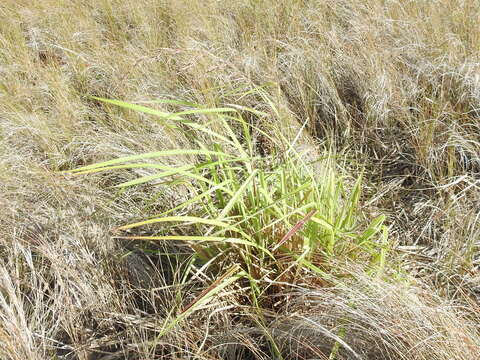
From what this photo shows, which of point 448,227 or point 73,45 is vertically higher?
point 73,45

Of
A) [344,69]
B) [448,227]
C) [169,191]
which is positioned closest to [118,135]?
[169,191]

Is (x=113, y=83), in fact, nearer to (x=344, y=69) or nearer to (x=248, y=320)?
(x=344, y=69)

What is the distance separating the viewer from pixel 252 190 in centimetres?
115

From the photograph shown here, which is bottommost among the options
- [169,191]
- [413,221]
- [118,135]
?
[413,221]

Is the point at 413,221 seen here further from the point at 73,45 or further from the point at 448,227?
the point at 73,45

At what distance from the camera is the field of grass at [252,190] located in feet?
3.16

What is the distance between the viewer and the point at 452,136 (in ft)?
5.09

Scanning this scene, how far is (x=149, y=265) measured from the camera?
4.18 ft

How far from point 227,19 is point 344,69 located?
3.22 feet

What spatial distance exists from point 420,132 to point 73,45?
80.6 inches

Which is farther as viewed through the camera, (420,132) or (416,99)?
(416,99)

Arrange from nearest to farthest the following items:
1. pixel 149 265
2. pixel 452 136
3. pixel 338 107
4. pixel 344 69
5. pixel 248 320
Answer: pixel 248 320, pixel 149 265, pixel 452 136, pixel 338 107, pixel 344 69

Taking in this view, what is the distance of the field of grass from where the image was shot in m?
0.96

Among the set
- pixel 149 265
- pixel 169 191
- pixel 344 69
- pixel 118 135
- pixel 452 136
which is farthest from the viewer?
pixel 344 69
